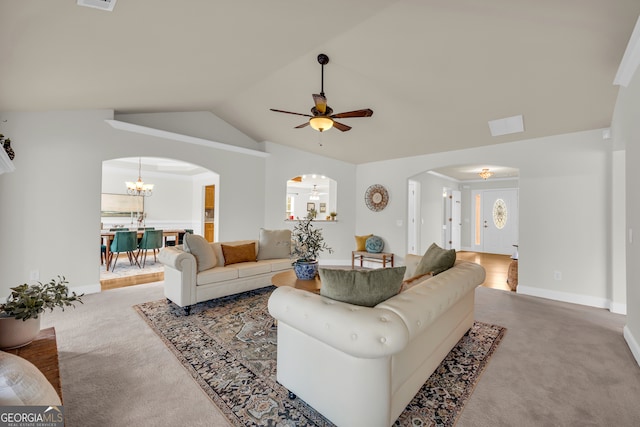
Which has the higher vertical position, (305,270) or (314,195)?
(314,195)

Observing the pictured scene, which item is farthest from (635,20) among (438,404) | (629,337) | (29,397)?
(29,397)

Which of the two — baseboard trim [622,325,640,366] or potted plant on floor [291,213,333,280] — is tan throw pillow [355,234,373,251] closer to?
potted plant on floor [291,213,333,280]

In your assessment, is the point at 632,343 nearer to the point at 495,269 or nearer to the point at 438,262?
the point at 438,262

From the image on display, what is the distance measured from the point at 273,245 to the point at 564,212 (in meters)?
4.31

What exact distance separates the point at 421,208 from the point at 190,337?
609cm

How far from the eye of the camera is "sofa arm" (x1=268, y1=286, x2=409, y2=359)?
4.25ft

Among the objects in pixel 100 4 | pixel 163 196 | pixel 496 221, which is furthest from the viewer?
pixel 496 221

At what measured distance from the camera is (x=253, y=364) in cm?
223

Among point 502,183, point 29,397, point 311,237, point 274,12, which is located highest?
point 274,12

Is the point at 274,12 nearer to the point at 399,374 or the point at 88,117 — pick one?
the point at 399,374

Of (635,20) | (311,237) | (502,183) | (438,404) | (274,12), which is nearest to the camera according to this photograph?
(438,404)

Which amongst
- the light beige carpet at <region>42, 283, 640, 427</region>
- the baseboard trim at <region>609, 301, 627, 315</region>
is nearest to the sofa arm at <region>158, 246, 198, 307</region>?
the light beige carpet at <region>42, 283, 640, 427</region>

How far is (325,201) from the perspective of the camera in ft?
41.9

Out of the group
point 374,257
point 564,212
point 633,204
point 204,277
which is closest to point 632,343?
point 633,204
